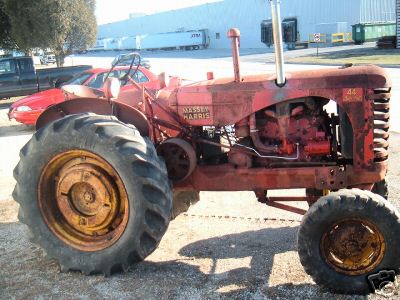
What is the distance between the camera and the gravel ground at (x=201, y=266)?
12.6 feet

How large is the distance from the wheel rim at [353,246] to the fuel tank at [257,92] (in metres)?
1.02

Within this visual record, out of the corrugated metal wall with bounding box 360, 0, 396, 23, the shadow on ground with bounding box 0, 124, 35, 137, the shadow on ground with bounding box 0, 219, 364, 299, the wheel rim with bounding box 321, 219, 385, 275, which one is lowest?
the shadow on ground with bounding box 0, 219, 364, 299

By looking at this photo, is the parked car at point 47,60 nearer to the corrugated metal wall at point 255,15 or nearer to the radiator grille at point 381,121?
the corrugated metal wall at point 255,15

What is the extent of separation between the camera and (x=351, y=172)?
4133 mm

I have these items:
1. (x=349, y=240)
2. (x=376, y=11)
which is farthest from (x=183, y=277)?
(x=376, y=11)

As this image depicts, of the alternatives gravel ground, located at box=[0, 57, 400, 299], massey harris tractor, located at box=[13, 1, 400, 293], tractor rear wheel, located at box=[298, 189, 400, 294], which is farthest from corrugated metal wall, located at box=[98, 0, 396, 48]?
tractor rear wheel, located at box=[298, 189, 400, 294]

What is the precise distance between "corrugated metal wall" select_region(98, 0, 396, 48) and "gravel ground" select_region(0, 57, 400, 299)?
42.5 meters

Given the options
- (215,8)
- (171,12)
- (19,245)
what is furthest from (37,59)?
(19,245)

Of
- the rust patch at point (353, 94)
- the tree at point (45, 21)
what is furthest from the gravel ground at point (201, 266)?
the tree at point (45, 21)

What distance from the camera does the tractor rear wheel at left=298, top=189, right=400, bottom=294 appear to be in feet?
11.7

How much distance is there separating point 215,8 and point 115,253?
5967 centimetres

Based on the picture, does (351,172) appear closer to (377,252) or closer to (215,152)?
(377,252)

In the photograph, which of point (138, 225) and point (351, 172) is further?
point (351, 172)

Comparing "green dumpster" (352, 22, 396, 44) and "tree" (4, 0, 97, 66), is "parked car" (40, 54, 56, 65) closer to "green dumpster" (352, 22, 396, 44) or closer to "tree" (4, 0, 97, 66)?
"tree" (4, 0, 97, 66)
